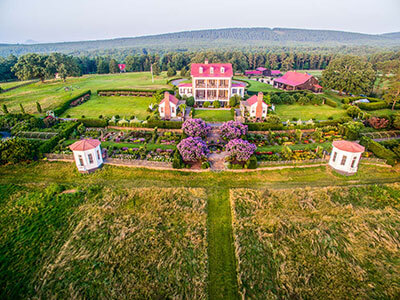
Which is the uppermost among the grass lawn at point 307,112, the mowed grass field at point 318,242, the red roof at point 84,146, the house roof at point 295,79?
the house roof at point 295,79

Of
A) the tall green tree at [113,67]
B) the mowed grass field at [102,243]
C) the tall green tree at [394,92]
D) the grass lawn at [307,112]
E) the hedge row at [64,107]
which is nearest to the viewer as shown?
the mowed grass field at [102,243]

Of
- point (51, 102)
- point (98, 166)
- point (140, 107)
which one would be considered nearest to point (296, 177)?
point (98, 166)

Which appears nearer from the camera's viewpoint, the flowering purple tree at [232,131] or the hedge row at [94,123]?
the flowering purple tree at [232,131]

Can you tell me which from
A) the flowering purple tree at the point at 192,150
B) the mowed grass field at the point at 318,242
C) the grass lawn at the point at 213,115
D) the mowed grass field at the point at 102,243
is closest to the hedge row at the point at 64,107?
the mowed grass field at the point at 102,243

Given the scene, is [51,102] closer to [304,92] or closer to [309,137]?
[309,137]

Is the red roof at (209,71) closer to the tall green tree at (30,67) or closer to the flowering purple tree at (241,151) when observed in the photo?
the flowering purple tree at (241,151)

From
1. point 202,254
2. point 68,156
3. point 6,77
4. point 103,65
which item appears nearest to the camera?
point 202,254

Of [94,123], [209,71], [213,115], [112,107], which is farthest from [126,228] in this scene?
[209,71]
